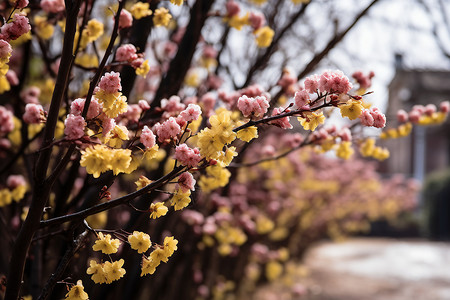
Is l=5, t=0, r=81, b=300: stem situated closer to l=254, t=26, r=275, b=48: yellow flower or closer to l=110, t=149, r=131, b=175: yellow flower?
l=110, t=149, r=131, b=175: yellow flower

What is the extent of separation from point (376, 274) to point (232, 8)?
9.13m

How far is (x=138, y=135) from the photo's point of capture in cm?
204

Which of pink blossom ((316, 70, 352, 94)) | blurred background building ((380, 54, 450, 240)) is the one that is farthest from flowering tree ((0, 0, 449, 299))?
blurred background building ((380, 54, 450, 240))

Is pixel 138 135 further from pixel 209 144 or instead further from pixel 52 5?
pixel 52 5

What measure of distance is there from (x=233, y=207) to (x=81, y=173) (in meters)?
2.06

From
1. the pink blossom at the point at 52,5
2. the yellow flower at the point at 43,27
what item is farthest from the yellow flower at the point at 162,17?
the yellow flower at the point at 43,27

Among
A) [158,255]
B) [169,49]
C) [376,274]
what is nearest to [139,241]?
[158,255]

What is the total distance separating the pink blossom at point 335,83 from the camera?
142 cm

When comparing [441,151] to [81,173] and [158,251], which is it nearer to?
[81,173]

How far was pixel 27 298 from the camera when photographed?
7.36ft

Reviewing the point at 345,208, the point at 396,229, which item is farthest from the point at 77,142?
the point at 396,229

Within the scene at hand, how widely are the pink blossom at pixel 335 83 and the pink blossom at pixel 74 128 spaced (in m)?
0.80

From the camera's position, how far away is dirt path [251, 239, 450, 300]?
8.19 meters

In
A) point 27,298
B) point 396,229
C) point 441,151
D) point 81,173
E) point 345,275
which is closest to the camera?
point 27,298
